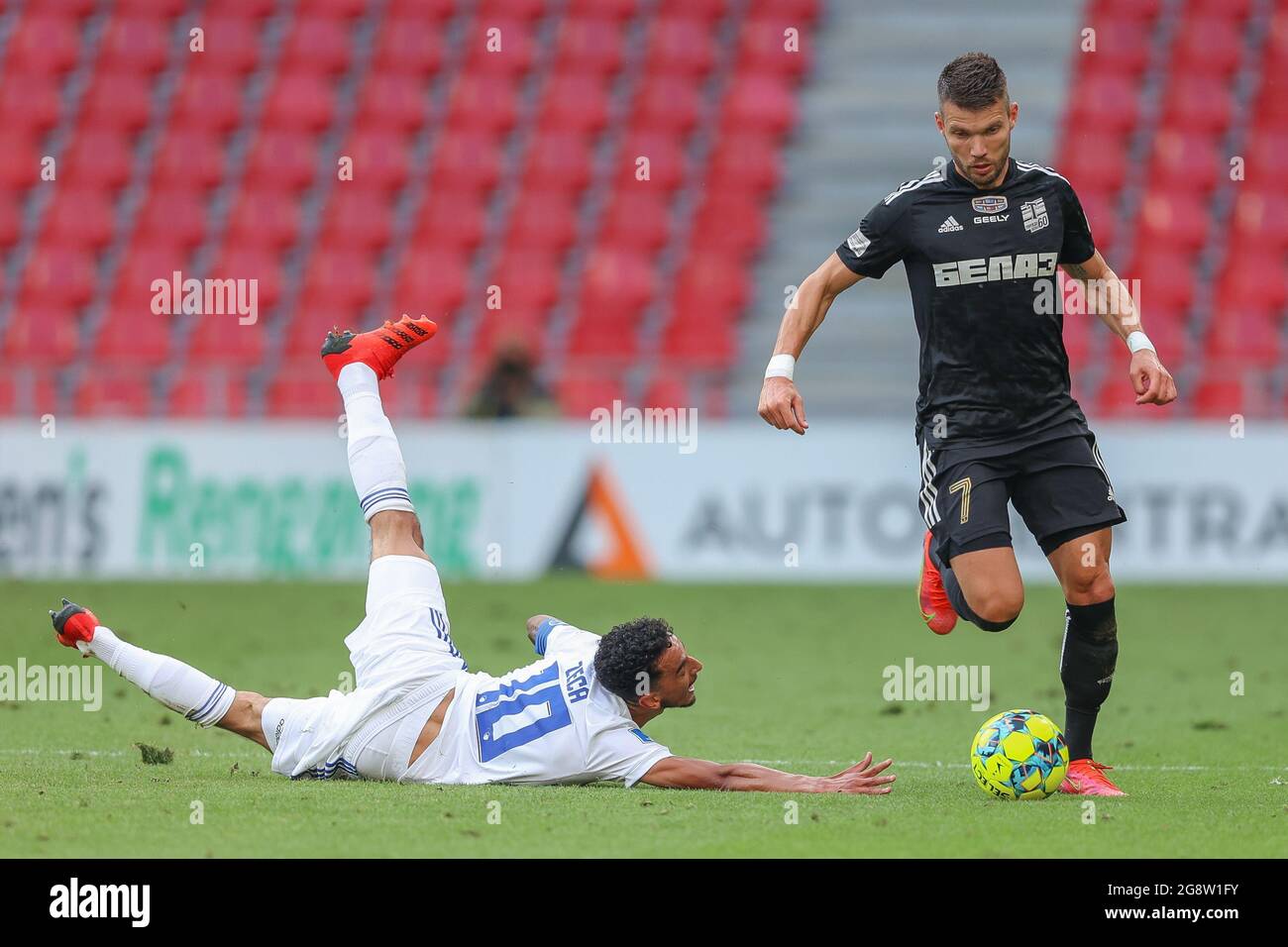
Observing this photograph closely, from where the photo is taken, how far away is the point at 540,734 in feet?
22.0

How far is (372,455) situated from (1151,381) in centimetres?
305

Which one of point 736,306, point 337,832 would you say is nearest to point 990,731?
point 337,832

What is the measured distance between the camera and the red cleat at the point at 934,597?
732 centimetres

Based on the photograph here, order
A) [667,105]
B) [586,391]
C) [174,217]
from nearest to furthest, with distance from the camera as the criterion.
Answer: [586,391]
[174,217]
[667,105]

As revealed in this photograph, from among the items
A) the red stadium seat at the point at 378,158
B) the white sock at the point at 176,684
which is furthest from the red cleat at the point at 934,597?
the red stadium seat at the point at 378,158

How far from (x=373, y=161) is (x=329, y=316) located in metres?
2.29

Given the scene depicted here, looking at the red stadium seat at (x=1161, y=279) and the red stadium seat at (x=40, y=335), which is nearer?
the red stadium seat at (x=1161, y=279)

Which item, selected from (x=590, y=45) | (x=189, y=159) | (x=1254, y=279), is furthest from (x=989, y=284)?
(x=189, y=159)

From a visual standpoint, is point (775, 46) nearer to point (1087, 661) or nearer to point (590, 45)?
point (590, 45)

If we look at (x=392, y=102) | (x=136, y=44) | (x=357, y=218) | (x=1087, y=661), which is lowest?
(x=1087, y=661)

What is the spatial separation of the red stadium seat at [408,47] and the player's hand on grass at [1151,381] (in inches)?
622

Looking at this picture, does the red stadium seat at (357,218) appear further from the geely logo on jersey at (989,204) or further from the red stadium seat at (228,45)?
the geely logo on jersey at (989,204)

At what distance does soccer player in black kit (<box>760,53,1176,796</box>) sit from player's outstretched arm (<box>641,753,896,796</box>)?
71cm

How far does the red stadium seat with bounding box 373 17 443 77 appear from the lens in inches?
843
